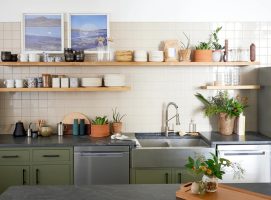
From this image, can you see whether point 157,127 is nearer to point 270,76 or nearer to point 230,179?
point 230,179

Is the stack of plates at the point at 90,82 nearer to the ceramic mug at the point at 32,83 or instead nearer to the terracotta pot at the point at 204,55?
the ceramic mug at the point at 32,83

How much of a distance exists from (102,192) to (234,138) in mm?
2266

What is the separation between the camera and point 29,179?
3.78 metres

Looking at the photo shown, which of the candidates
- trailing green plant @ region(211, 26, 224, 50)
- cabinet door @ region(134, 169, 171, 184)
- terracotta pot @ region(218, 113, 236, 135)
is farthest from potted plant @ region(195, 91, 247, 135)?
cabinet door @ region(134, 169, 171, 184)

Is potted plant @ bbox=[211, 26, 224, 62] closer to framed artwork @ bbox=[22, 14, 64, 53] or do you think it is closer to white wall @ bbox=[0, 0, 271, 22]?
white wall @ bbox=[0, 0, 271, 22]

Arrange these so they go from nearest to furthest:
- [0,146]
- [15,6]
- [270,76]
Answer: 1. [0,146]
2. [270,76]
3. [15,6]

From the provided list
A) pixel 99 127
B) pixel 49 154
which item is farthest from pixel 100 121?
pixel 49 154

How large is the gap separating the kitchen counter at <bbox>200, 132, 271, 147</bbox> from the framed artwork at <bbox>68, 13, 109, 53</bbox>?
1.71m

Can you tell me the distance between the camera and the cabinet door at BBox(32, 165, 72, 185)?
12.4 feet

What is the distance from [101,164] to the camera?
3764 millimetres

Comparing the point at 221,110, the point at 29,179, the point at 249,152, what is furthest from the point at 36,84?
the point at 249,152

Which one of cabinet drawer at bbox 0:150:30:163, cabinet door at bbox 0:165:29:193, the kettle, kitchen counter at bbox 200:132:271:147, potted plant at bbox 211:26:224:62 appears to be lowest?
cabinet door at bbox 0:165:29:193

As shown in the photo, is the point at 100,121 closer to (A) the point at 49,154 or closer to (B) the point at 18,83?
(A) the point at 49,154

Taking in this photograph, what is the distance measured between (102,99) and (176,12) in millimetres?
1457
